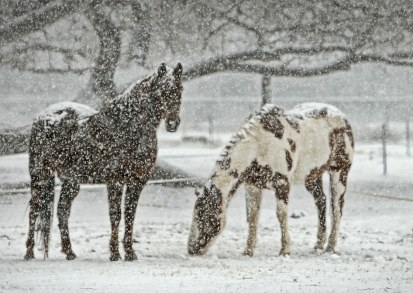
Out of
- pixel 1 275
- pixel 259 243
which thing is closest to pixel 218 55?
pixel 259 243

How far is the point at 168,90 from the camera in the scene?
7.02 meters

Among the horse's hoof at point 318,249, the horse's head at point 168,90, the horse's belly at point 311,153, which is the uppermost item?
the horse's head at point 168,90

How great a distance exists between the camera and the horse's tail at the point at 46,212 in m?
7.82

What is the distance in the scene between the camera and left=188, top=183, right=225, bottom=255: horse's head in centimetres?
748

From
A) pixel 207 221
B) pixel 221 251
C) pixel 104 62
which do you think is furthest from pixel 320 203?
pixel 104 62

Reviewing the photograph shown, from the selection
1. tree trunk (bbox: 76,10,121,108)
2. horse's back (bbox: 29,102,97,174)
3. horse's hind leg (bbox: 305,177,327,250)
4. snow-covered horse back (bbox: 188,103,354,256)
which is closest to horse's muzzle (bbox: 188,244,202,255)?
snow-covered horse back (bbox: 188,103,354,256)

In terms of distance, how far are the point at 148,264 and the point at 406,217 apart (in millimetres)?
5825

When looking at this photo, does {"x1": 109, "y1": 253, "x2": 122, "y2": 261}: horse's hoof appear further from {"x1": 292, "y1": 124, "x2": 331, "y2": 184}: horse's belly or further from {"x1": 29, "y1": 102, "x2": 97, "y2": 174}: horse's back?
{"x1": 292, "y1": 124, "x2": 331, "y2": 184}: horse's belly

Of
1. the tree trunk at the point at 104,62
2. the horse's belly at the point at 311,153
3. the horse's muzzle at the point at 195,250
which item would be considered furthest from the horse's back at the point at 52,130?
the tree trunk at the point at 104,62

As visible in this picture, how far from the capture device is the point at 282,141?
25.8 feet

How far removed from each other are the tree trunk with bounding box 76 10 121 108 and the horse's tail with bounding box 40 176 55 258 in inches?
206

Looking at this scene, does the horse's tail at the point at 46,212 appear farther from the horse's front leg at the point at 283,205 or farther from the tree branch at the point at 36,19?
the tree branch at the point at 36,19

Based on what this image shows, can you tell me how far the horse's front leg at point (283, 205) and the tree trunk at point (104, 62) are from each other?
5.87m

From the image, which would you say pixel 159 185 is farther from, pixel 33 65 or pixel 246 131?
pixel 246 131
